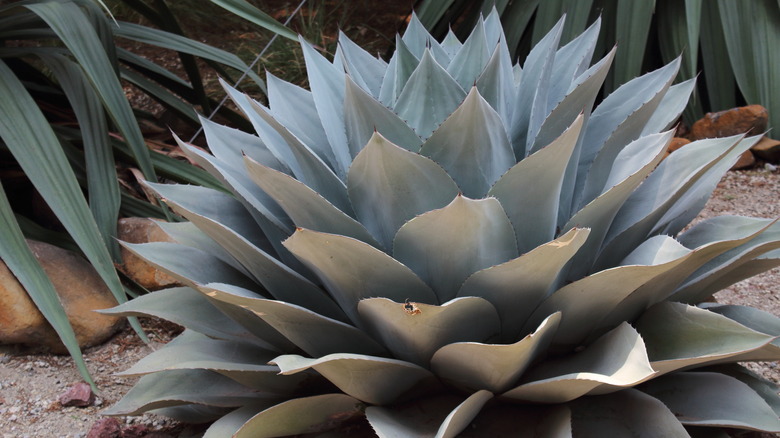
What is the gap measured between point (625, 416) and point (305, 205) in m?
0.49

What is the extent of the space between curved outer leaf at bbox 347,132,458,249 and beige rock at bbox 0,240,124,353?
37.4 inches

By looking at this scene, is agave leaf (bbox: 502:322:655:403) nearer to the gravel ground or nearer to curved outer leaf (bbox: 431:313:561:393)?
curved outer leaf (bbox: 431:313:561:393)

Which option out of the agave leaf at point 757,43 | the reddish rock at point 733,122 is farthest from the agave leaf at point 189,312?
the agave leaf at point 757,43

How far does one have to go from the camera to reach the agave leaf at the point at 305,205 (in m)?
0.97

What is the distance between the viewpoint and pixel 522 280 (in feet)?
3.00

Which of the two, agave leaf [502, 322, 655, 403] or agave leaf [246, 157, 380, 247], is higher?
agave leaf [246, 157, 380, 247]

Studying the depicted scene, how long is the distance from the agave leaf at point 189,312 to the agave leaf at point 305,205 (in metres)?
0.25

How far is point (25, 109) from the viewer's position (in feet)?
5.39

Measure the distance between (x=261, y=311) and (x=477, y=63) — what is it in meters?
0.54

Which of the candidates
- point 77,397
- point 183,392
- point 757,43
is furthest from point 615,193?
point 757,43

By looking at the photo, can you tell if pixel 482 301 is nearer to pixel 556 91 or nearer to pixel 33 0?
pixel 556 91

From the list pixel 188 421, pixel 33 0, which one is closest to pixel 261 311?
pixel 188 421

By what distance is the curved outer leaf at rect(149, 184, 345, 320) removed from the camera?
3.33ft

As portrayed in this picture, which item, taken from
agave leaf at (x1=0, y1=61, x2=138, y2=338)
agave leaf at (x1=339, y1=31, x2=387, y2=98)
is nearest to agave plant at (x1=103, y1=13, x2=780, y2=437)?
agave leaf at (x1=339, y1=31, x2=387, y2=98)
